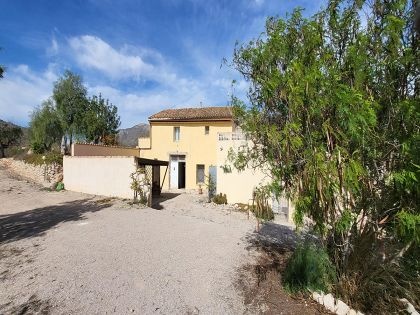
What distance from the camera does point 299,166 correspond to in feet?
17.5

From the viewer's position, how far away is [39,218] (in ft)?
39.4

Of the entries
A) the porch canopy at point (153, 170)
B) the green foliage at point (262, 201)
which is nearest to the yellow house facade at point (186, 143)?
the porch canopy at point (153, 170)

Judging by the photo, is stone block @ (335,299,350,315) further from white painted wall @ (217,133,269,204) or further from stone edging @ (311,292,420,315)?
white painted wall @ (217,133,269,204)

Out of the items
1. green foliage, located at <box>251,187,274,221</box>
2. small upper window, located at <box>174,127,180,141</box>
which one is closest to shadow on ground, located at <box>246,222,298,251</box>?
green foliage, located at <box>251,187,274,221</box>

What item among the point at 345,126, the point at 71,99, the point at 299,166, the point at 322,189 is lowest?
the point at 322,189

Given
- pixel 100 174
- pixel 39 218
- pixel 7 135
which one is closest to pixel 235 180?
pixel 100 174

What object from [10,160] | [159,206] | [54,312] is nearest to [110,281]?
[54,312]

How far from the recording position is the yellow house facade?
24.5 metres

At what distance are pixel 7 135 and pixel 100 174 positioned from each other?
2390 cm

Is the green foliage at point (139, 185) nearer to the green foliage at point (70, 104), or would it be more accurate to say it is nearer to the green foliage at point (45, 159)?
the green foliage at point (45, 159)

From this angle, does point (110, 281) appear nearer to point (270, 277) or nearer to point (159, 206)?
point (270, 277)

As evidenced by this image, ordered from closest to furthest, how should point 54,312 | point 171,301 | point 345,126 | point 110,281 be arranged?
point 345,126 → point 54,312 → point 171,301 → point 110,281

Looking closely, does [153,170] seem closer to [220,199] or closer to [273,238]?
[220,199]

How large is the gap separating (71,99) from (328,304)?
1183 inches
